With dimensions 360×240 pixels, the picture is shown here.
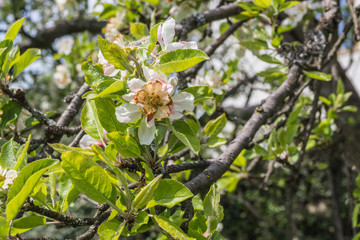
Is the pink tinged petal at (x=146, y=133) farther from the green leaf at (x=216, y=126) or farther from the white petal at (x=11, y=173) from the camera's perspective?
the green leaf at (x=216, y=126)

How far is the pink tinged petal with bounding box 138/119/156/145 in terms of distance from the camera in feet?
2.40

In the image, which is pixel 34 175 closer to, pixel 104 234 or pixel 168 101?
pixel 104 234

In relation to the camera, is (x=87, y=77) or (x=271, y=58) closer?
(x=87, y=77)

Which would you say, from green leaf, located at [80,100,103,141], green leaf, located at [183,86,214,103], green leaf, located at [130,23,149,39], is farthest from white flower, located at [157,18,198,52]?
green leaf, located at [130,23,149,39]

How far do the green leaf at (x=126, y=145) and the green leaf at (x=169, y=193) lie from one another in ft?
0.30

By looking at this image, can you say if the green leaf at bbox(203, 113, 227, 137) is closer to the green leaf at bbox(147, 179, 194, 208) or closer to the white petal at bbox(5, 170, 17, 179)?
the green leaf at bbox(147, 179, 194, 208)

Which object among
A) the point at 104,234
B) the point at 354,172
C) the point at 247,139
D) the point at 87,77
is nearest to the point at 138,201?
the point at 104,234

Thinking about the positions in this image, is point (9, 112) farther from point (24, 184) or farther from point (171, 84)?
point (171, 84)

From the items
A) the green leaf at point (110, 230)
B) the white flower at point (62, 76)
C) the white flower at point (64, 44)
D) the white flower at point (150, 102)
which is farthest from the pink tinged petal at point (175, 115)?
the white flower at point (64, 44)

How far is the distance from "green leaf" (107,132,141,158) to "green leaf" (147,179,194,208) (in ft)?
0.30

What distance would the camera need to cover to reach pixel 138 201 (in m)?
0.67

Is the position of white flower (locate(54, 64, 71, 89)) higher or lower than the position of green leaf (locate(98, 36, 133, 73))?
lower

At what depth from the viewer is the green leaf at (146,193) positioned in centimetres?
65

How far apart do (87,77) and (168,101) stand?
0.19 metres
